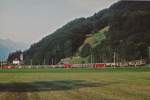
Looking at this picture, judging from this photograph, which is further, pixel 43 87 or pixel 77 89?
pixel 43 87

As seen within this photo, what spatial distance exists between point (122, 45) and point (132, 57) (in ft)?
48.3

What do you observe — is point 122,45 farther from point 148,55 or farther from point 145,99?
point 145,99

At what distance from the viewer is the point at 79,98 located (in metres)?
22.9

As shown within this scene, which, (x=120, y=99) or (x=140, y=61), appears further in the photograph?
(x=140, y=61)

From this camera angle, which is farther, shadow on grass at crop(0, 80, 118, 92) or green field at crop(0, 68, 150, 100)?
shadow on grass at crop(0, 80, 118, 92)

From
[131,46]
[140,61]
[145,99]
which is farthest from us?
[131,46]

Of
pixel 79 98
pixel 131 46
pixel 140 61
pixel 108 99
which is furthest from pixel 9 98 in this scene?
pixel 131 46

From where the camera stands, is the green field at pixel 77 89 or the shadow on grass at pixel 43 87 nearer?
the green field at pixel 77 89

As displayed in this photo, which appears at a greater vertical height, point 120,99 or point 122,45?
point 122,45

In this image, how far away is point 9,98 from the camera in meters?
23.8

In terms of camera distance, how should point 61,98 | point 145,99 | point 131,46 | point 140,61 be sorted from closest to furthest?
point 145,99 < point 61,98 < point 140,61 < point 131,46

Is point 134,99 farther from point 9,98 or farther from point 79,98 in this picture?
point 9,98

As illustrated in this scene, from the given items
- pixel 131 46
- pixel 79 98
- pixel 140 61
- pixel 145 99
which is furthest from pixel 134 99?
pixel 131 46

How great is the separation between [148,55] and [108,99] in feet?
531
